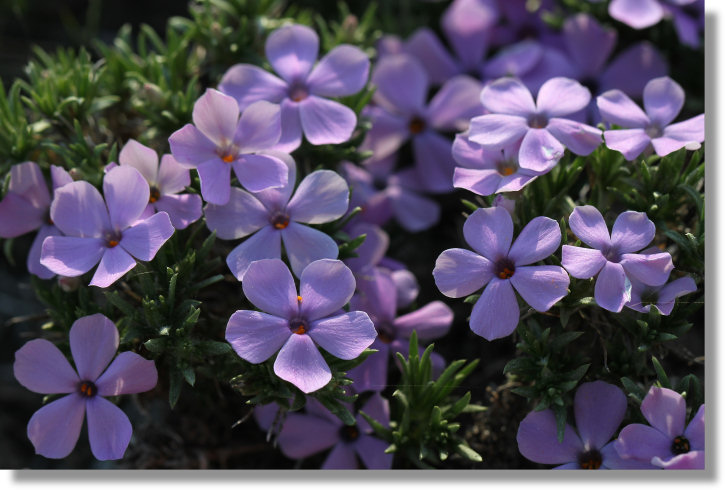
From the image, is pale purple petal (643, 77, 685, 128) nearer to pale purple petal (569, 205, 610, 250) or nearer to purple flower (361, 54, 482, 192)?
pale purple petal (569, 205, 610, 250)

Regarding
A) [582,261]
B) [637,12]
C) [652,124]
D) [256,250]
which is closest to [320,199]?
[256,250]

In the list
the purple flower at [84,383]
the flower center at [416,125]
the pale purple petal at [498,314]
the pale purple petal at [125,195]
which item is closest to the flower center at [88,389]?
the purple flower at [84,383]

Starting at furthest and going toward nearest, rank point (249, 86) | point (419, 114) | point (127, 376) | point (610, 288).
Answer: point (419, 114) < point (249, 86) < point (127, 376) < point (610, 288)

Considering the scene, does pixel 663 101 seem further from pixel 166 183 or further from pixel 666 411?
pixel 166 183

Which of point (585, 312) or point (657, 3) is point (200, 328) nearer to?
point (585, 312)

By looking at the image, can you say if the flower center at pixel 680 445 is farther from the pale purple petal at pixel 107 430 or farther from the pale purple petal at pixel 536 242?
the pale purple petal at pixel 107 430

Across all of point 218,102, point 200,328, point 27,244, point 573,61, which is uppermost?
point 218,102

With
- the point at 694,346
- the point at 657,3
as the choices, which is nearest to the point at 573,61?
the point at 657,3
